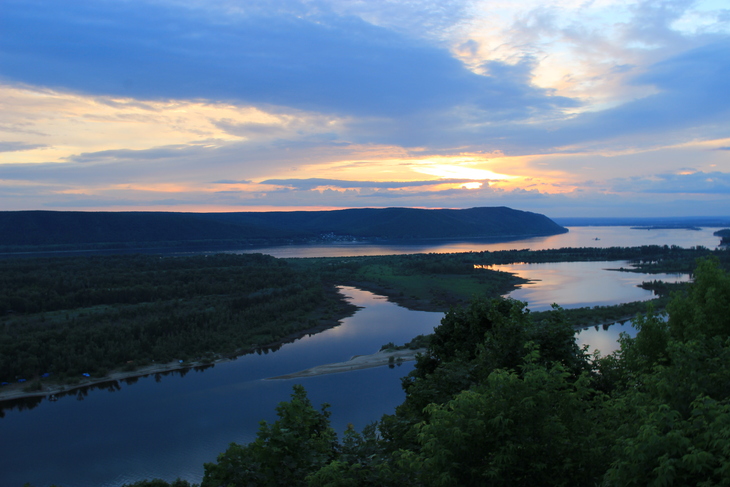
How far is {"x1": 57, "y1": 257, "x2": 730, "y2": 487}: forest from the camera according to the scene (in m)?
5.41

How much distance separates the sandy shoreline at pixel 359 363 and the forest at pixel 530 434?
16105mm

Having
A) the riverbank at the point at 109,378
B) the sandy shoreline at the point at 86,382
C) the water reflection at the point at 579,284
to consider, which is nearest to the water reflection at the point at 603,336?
the water reflection at the point at 579,284

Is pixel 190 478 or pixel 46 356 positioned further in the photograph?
pixel 46 356

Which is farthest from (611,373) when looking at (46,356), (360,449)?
(46,356)

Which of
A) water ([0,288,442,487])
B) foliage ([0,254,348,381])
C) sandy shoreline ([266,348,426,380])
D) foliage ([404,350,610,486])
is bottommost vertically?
water ([0,288,442,487])

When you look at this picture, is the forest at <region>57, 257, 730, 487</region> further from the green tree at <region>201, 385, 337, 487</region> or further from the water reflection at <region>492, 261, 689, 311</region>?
the water reflection at <region>492, 261, 689, 311</region>

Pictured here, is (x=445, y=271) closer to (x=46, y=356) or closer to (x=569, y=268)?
(x=569, y=268)

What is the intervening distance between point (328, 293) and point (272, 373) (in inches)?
1174

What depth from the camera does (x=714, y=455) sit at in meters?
5.39

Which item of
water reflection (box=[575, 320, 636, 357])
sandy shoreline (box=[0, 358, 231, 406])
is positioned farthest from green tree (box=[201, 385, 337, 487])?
water reflection (box=[575, 320, 636, 357])

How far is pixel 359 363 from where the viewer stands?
2969cm

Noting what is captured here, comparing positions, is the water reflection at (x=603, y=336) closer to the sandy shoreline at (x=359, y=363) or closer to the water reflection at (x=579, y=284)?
the water reflection at (x=579, y=284)

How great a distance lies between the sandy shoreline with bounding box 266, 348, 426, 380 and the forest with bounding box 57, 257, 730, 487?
16.1 m

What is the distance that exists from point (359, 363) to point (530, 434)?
2340 centimetres
